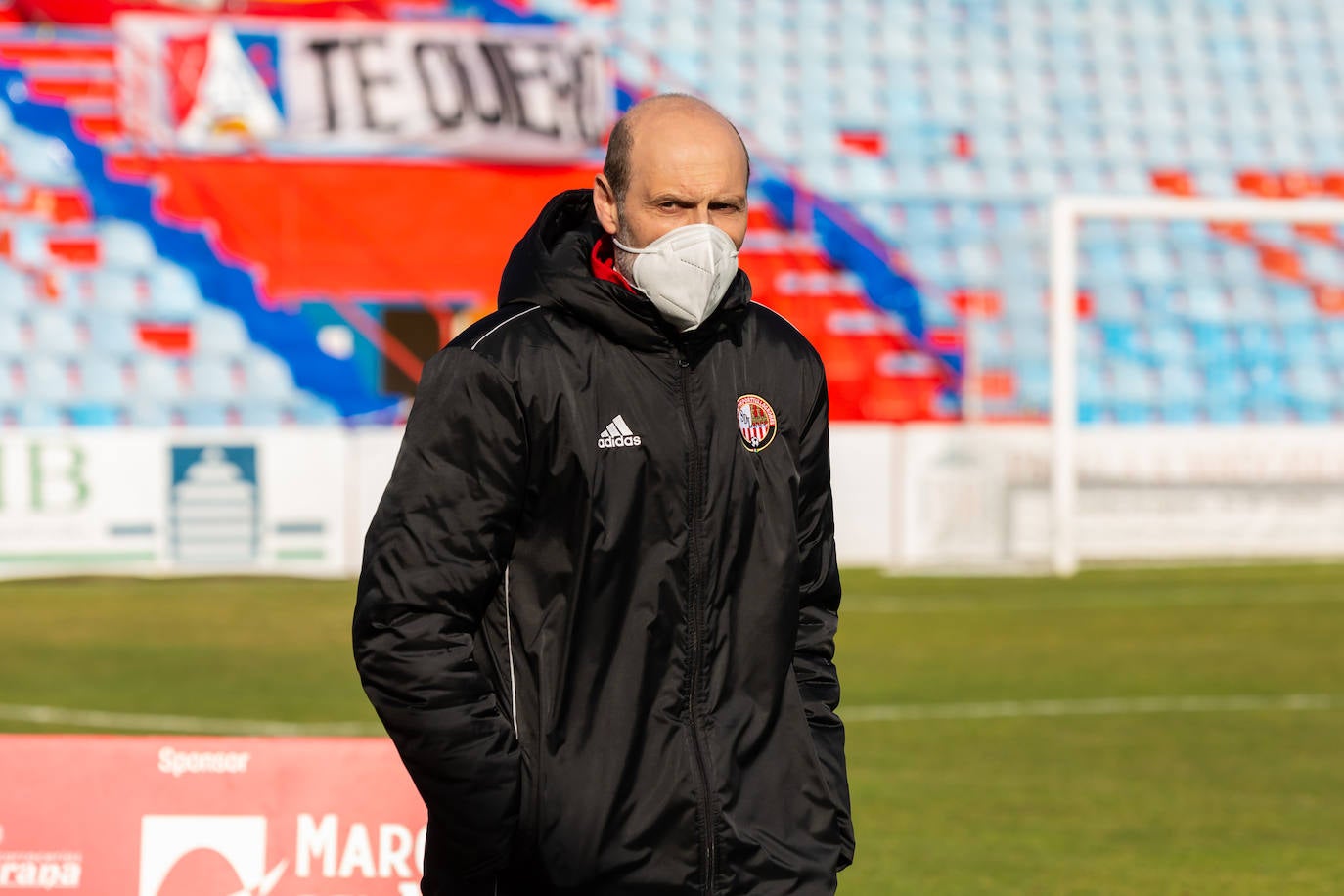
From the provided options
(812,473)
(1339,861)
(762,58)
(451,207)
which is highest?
(762,58)

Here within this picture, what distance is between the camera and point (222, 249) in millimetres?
16828

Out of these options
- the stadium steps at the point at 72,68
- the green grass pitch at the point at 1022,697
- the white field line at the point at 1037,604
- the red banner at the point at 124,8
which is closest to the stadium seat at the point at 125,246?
the stadium steps at the point at 72,68

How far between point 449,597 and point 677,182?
1.75 feet

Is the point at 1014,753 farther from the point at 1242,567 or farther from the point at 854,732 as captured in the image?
the point at 1242,567

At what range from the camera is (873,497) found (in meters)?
14.3

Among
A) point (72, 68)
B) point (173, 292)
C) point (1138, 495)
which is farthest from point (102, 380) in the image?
point (1138, 495)

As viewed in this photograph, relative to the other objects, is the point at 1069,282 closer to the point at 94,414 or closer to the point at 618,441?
the point at 94,414

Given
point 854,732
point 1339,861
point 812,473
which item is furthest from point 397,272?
point 812,473

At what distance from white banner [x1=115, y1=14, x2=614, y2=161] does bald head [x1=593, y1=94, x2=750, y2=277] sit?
1521 centimetres

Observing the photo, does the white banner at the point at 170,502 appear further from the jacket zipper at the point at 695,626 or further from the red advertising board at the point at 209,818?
the jacket zipper at the point at 695,626

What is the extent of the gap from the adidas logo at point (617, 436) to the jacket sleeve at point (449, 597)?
10cm

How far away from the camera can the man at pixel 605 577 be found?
2055 millimetres

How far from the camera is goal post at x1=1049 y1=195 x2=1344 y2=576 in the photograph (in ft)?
45.7

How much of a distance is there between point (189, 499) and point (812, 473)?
11126 millimetres
